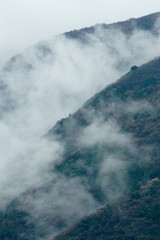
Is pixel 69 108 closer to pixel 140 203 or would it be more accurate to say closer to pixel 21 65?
pixel 21 65

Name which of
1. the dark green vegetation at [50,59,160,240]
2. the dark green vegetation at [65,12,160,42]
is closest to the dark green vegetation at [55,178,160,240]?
the dark green vegetation at [50,59,160,240]

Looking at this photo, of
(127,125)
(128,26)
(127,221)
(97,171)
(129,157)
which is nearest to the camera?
(127,221)

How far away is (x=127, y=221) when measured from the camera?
1533 inches

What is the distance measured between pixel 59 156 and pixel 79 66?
176ft

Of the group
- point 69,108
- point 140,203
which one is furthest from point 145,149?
point 69,108

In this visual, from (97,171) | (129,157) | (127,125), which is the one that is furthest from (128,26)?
(97,171)

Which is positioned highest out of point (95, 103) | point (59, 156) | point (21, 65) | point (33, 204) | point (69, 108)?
point (21, 65)

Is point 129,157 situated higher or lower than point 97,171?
lower

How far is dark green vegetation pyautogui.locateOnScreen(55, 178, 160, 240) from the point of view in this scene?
36.9 metres

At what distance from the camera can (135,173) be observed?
49.8m

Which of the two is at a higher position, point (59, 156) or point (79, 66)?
point (79, 66)

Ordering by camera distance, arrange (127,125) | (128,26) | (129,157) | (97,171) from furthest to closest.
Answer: (128,26) → (127,125) → (97,171) → (129,157)

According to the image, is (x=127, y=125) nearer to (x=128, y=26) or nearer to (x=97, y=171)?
(x=97, y=171)

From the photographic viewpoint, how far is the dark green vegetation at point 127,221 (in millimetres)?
36894
